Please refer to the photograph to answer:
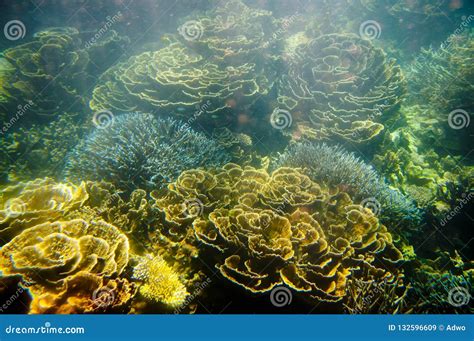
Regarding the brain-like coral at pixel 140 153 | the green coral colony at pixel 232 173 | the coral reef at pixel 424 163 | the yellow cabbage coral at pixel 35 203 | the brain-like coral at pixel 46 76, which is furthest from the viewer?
the brain-like coral at pixel 46 76

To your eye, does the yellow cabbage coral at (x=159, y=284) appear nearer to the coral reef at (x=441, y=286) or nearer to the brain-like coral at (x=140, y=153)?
the brain-like coral at (x=140, y=153)

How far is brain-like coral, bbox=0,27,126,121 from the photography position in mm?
5789

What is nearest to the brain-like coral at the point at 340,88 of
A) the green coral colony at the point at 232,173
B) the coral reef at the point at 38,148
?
the green coral colony at the point at 232,173

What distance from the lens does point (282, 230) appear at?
334 cm

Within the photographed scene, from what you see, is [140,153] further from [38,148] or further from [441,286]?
[441,286]

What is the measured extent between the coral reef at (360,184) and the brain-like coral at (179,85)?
1880mm

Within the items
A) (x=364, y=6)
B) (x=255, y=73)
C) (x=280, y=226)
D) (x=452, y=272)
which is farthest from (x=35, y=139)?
(x=364, y=6)

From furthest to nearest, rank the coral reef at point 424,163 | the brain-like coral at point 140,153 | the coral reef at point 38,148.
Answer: the coral reef at point 38,148 → the coral reef at point 424,163 → the brain-like coral at point 140,153

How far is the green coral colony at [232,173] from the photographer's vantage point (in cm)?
307

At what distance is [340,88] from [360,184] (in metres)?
2.33

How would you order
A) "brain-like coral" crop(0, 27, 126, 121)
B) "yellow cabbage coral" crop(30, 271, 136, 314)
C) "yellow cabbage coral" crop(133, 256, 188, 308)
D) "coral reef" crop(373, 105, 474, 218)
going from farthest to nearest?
1. "brain-like coral" crop(0, 27, 126, 121)
2. "coral reef" crop(373, 105, 474, 218)
3. "yellow cabbage coral" crop(133, 256, 188, 308)
4. "yellow cabbage coral" crop(30, 271, 136, 314)

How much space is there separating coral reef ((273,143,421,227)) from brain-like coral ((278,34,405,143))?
2.99 ft

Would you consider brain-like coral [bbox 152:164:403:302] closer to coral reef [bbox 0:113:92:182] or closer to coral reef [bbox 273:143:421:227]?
coral reef [bbox 273:143:421:227]

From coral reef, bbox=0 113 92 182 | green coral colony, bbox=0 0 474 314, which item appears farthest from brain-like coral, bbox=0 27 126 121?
coral reef, bbox=0 113 92 182
